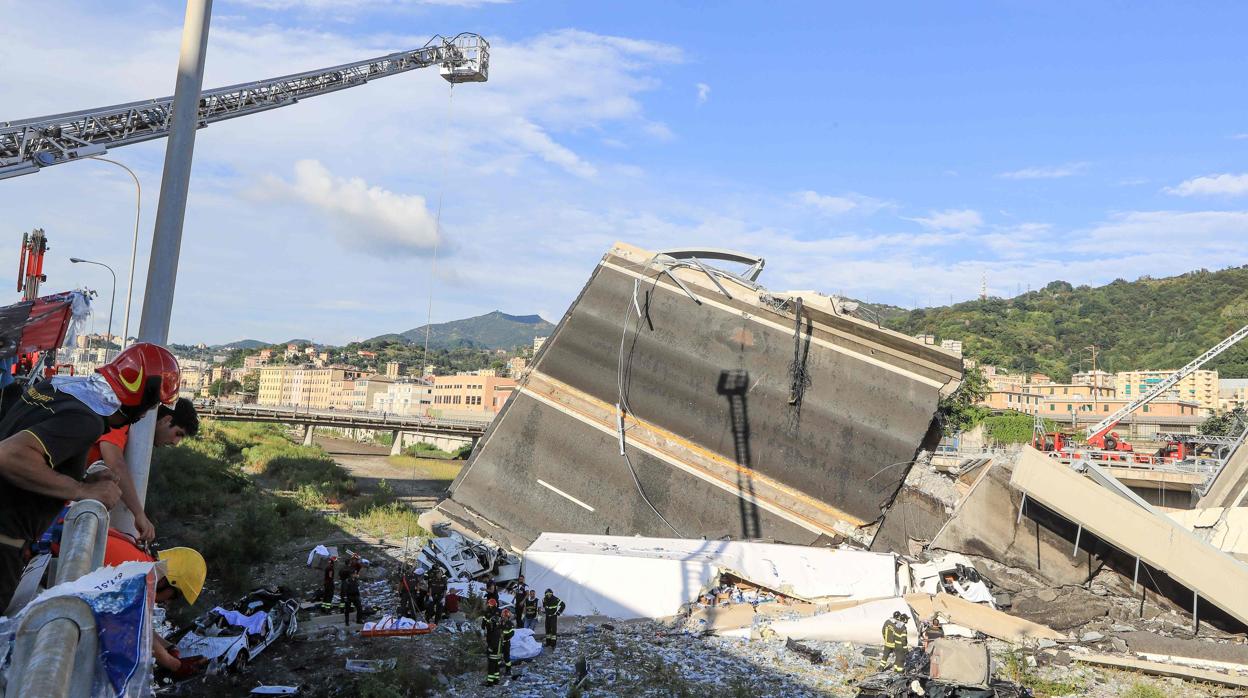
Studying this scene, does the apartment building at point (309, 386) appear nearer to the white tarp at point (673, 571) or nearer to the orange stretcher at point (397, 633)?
the white tarp at point (673, 571)

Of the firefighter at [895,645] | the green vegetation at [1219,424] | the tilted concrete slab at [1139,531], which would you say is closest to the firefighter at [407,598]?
the firefighter at [895,645]

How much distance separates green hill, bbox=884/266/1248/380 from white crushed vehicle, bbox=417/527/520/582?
8387cm

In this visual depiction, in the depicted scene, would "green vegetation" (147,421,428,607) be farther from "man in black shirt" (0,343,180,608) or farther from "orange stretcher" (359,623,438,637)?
"man in black shirt" (0,343,180,608)

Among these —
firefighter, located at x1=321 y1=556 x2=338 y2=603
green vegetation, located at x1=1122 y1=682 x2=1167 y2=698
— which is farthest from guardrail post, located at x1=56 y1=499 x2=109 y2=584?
green vegetation, located at x1=1122 y1=682 x2=1167 y2=698

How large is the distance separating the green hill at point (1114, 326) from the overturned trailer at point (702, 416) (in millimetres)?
79803

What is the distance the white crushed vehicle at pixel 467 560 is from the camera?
47.0 feet

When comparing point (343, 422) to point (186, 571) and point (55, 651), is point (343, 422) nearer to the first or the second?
point (186, 571)

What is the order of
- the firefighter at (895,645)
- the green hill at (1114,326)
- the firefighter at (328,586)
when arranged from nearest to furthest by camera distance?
1. the firefighter at (895,645)
2. the firefighter at (328,586)
3. the green hill at (1114,326)

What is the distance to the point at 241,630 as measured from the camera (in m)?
9.41

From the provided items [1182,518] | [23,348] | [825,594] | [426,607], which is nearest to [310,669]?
[426,607]

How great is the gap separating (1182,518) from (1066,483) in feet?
21.6

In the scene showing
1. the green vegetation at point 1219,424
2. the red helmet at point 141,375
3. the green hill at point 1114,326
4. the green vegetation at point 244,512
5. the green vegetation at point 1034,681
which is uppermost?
the green hill at point 1114,326

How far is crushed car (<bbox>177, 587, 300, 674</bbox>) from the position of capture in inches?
351

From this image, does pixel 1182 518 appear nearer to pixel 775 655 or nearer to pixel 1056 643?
pixel 1056 643
